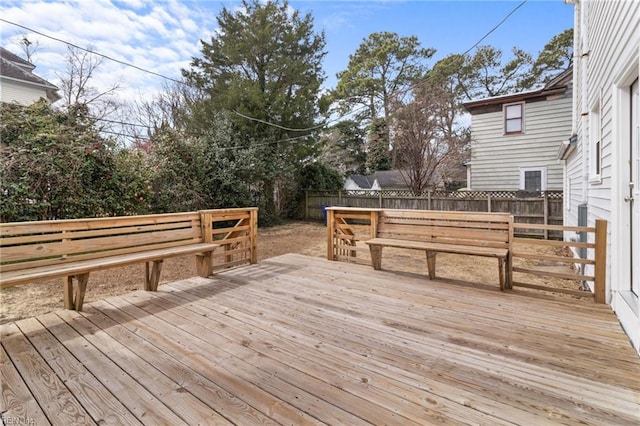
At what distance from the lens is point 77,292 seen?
310 centimetres

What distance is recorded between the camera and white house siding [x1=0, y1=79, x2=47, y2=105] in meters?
10.8

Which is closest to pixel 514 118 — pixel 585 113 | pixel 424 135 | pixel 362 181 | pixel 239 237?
pixel 424 135

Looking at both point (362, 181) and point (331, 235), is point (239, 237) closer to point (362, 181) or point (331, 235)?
point (331, 235)

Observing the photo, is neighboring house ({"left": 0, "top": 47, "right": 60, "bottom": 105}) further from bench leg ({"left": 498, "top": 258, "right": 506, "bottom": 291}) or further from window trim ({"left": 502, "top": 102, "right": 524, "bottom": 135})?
window trim ({"left": 502, "top": 102, "right": 524, "bottom": 135})

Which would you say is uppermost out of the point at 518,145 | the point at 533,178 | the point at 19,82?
the point at 19,82

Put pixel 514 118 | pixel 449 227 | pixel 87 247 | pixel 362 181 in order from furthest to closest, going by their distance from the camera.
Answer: pixel 362 181 → pixel 514 118 → pixel 449 227 → pixel 87 247

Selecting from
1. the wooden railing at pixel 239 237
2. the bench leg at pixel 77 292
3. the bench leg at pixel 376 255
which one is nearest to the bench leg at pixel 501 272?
the bench leg at pixel 376 255

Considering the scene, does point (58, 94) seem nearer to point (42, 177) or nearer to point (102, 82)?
point (102, 82)

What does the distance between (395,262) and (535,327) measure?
11.3 ft

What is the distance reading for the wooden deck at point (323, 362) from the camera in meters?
1.63

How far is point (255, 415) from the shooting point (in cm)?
162

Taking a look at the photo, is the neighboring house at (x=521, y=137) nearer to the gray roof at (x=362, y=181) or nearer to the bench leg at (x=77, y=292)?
the bench leg at (x=77, y=292)

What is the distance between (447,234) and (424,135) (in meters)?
7.85

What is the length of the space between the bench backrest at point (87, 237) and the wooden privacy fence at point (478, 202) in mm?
8173
